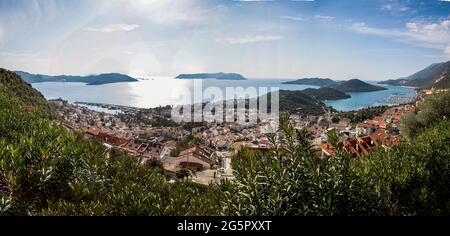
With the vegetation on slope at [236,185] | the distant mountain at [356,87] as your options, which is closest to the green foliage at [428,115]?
the vegetation on slope at [236,185]

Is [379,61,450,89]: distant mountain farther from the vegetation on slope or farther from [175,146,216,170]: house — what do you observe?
the vegetation on slope

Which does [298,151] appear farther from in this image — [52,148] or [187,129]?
[187,129]

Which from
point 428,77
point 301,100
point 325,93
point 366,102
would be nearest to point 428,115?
point 301,100

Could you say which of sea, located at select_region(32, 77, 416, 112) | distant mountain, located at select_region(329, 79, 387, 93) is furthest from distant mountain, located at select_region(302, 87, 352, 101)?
sea, located at select_region(32, 77, 416, 112)

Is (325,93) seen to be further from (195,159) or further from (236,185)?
(236,185)

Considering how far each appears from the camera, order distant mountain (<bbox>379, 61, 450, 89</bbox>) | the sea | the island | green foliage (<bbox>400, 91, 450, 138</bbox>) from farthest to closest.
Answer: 1. distant mountain (<bbox>379, 61, 450, 89</bbox>)
2. the island
3. the sea
4. green foliage (<bbox>400, 91, 450, 138</bbox>)

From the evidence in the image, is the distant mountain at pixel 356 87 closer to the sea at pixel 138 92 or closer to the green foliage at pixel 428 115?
the sea at pixel 138 92

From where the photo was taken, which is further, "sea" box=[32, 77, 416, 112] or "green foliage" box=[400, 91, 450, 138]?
"sea" box=[32, 77, 416, 112]

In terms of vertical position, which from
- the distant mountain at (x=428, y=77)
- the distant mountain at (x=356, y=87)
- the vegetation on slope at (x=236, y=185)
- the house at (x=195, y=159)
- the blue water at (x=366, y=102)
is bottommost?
the house at (x=195, y=159)
